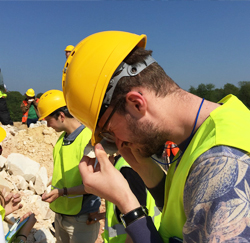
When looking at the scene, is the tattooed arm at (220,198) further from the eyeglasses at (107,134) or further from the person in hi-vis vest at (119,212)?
the person in hi-vis vest at (119,212)

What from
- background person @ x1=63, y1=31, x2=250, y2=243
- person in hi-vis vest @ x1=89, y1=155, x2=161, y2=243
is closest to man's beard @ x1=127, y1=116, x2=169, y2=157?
background person @ x1=63, y1=31, x2=250, y2=243

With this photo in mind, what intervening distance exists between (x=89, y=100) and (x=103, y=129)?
218mm

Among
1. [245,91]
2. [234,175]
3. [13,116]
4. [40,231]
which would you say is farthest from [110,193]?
[13,116]

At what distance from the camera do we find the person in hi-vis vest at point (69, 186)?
3598 mm

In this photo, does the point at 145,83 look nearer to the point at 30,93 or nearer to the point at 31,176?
the point at 31,176

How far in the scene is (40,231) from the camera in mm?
5051

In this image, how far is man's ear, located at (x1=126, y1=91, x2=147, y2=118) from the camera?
136cm

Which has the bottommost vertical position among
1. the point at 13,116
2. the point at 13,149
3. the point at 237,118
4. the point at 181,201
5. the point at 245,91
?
the point at 13,116

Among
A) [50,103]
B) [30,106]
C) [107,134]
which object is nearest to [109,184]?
[107,134]

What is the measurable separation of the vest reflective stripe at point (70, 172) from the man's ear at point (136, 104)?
2280mm

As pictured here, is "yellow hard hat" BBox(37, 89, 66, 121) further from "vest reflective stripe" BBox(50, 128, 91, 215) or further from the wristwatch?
the wristwatch

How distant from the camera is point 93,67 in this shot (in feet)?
4.81

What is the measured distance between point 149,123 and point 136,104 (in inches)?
5.1

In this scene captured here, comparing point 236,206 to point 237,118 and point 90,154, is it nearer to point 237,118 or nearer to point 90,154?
point 237,118
